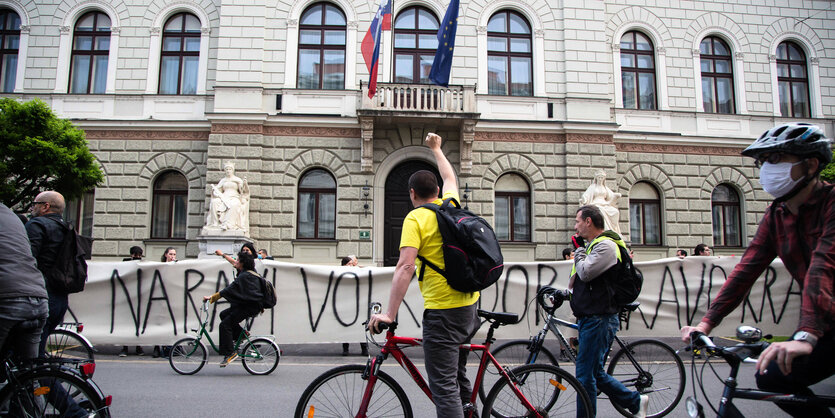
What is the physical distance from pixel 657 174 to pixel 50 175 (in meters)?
17.7

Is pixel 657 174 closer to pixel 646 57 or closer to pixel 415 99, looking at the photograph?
pixel 646 57

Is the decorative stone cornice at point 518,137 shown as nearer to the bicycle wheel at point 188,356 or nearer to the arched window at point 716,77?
the arched window at point 716,77

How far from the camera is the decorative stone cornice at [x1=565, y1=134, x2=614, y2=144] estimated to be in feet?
56.2

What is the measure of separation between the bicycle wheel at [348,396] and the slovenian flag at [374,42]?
12.4 metres

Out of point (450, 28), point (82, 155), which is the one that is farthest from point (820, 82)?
point (82, 155)

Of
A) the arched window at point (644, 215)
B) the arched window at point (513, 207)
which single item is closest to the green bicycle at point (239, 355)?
the arched window at point (513, 207)

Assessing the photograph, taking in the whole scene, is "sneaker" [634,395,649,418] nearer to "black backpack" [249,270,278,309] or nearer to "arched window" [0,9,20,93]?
"black backpack" [249,270,278,309]

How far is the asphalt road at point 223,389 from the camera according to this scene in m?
5.47

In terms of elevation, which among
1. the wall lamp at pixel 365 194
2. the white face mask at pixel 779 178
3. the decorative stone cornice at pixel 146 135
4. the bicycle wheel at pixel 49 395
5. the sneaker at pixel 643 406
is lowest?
the sneaker at pixel 643 406

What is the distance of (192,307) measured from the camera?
9.14 m

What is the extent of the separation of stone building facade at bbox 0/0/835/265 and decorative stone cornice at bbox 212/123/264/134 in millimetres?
41

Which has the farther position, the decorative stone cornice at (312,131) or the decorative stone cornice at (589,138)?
the decorative stone cornice at (589,138)

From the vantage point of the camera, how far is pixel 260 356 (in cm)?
758

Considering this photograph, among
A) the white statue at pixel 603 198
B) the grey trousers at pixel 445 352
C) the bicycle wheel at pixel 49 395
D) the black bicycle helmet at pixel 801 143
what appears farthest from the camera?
the white statue at pixel 603 198
